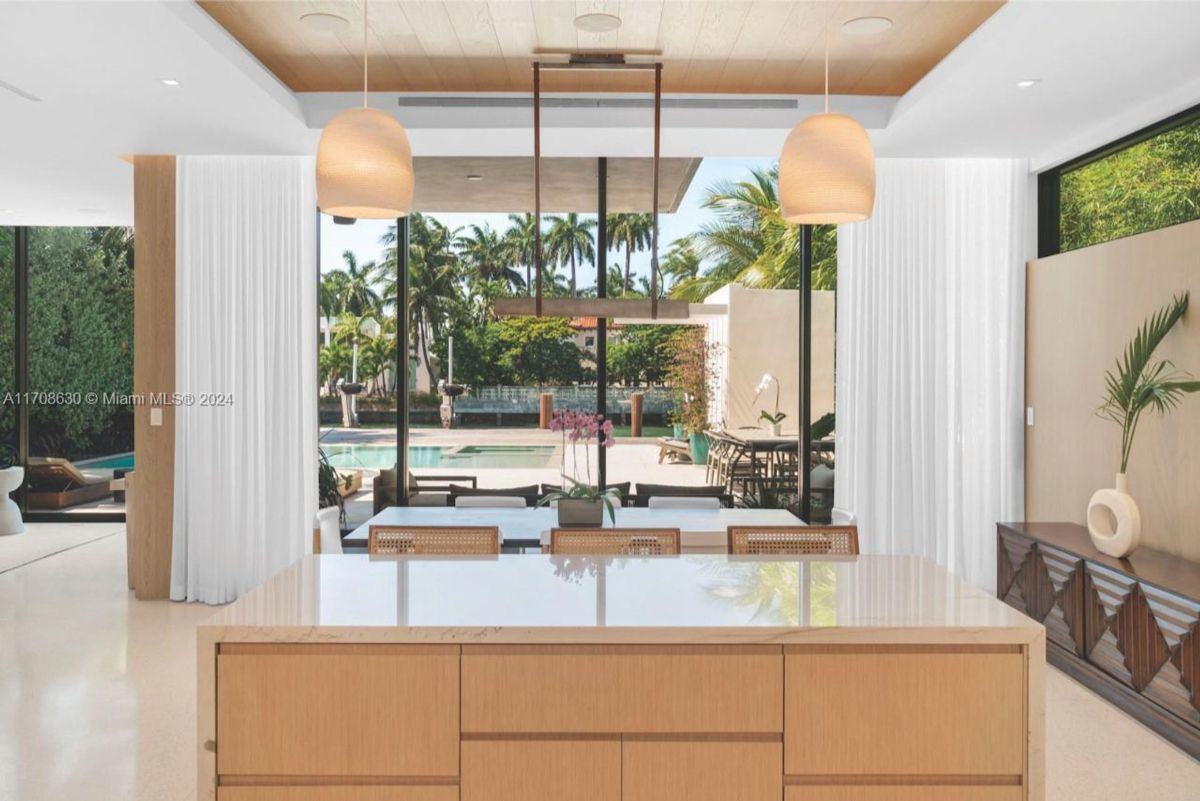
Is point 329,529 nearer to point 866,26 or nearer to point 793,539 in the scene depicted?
point 793,539

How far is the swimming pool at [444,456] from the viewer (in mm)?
5480

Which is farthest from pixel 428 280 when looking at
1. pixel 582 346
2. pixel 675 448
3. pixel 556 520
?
pixel 556 520

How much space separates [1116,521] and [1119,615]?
0.47 meters

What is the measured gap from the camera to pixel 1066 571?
3.98 metres

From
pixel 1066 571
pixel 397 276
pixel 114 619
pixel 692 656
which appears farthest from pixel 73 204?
pixel 1066 571

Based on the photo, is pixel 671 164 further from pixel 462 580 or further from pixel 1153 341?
pixel 462 580

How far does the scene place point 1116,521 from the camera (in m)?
3.85

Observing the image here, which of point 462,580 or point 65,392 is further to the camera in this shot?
point 65,392

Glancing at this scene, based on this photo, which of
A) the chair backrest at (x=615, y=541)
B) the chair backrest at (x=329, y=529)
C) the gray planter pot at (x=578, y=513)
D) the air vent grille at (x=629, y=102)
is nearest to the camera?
the chair backrest at (x=615, y=541)

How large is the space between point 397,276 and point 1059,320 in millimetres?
4022

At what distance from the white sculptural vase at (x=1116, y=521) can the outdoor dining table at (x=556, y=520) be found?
1.36 m

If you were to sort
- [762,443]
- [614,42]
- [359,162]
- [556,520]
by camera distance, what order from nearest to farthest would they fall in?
1. [359,162]
2. [614,42]
3. [556,520]
4. [762,443]

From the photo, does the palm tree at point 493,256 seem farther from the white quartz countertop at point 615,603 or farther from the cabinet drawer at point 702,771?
the cabinet drawer at point 702,771

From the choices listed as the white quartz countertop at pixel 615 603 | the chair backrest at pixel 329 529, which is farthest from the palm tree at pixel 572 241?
the white quartz countertop at pixel 615 603
